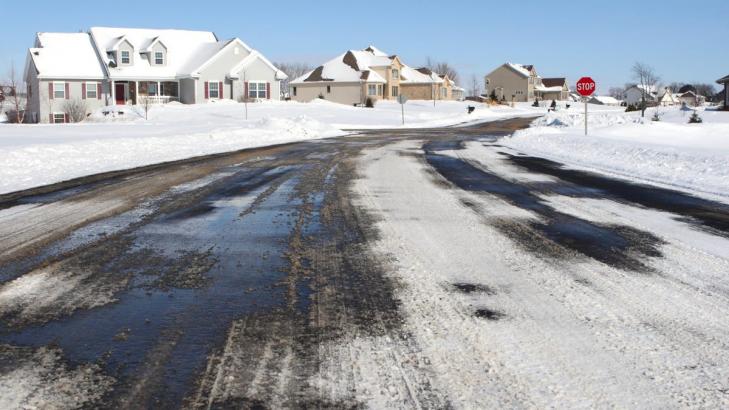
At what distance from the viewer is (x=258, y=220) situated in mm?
8383

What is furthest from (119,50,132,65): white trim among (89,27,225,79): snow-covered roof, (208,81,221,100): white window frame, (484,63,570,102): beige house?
(484,63,570,102): beige house

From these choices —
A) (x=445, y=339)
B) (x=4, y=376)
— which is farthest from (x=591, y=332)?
(x=4, y=376)

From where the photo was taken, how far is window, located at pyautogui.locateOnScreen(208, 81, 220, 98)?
59500 mm

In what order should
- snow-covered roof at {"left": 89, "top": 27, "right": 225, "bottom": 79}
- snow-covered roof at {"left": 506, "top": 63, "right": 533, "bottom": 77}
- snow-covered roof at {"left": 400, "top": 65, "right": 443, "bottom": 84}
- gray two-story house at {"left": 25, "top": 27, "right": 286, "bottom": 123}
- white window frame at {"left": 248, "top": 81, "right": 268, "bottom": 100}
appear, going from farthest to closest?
1. snow-covered roof at {"left": 506, "top": 63, "right": 533, "bottom": 77}
2. snow-covered roof at {"left": 400, "top": 65, "right": 443, "bottom": 84}
3. white window frame at {"left": 248, "top": 81, "right": 268, "bottom": 100}
4. snow-covered roof at {"left": 89, "top": 27, "right": 225, "bottom": 79}
5. gray two-story house at {"left": 25, "top": 27, "right": 286, "bottom": 123}

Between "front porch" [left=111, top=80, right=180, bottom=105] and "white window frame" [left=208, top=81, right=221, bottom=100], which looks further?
"white window frame" [left=208, top=81, right=221, bottom=100]

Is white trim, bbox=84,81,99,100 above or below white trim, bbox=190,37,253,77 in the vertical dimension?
below

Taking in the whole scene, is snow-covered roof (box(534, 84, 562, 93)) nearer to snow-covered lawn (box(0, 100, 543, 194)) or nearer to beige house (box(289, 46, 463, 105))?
beige house (box(289, 46, 463, 105))

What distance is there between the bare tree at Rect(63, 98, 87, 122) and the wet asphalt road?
4487cm

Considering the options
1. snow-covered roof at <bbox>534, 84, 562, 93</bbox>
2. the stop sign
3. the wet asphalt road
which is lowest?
the wet asphalt road

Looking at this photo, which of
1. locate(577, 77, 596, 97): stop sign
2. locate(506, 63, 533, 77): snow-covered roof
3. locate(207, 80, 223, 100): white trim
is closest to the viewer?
locate(577, 77, 596, 97): stop sign

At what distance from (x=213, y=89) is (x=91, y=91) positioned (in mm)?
10472

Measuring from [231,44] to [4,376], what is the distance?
58.9 metres

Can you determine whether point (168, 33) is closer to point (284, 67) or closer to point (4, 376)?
point (4, 376)

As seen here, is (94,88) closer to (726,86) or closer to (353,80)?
(353,80)
